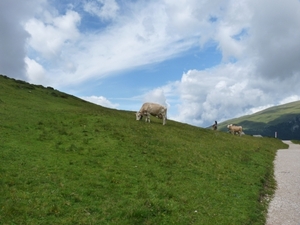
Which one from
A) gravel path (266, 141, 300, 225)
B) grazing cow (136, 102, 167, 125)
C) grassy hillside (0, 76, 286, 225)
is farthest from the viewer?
grazing cow (136, 102, 167, 125)

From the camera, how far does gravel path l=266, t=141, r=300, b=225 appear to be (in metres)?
15.7

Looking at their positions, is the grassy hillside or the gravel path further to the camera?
the gravel path

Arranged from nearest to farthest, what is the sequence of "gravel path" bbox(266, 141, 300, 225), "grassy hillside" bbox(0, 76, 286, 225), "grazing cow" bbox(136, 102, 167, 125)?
"grassy hillside" bbox(0, 76, 286, 225) → "gravel path" bbox(266, 141, 300, 225) → "grazing cow" bbox(136, 102, 167, 125)

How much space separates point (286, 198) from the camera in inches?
760

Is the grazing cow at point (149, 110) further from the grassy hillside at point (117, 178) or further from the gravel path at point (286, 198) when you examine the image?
the gravel path at point (286, 198)

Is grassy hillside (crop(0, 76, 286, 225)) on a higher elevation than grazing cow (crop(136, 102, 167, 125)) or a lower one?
lower

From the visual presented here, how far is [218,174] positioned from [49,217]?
13387 mm

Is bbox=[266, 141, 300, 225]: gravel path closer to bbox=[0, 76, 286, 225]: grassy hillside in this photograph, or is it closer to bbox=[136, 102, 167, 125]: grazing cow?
bbox=[0, 76, 286, 225]: grassy hillside

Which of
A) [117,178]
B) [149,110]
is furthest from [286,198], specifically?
[149,110]

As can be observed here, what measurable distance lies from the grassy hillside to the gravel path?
2.15ft

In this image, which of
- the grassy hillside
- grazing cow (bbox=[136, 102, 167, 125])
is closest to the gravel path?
the grassy hillside

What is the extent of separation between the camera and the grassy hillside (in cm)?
1423

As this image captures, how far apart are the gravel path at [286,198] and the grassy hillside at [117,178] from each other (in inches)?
25.9

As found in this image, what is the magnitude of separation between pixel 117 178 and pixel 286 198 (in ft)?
37.0
